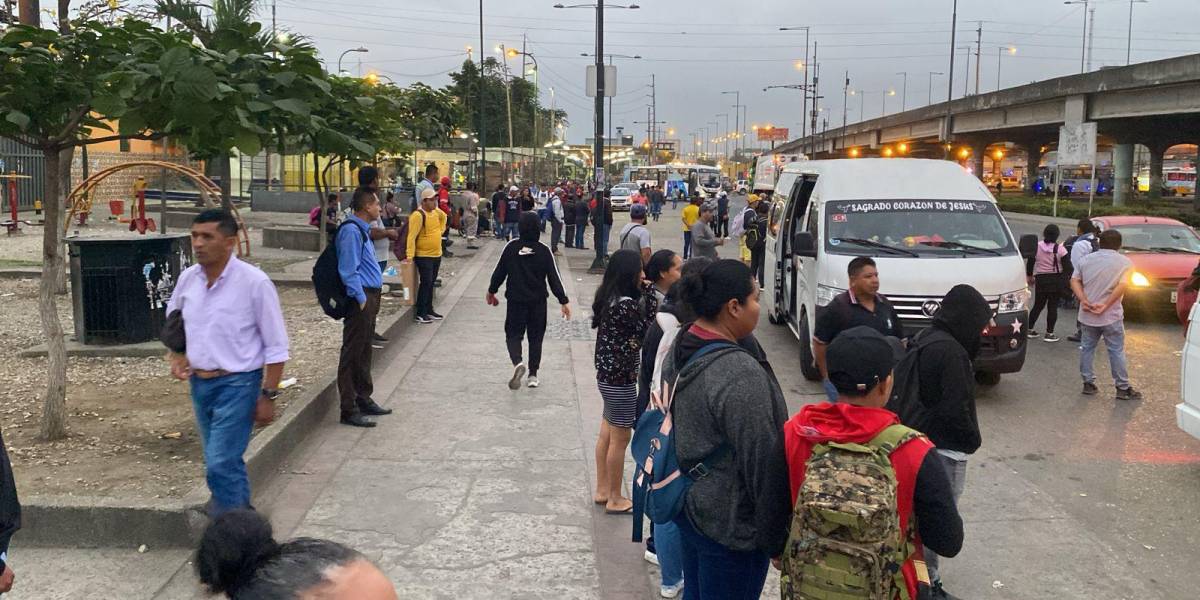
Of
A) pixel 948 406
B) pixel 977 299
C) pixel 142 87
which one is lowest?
pixel 948 406

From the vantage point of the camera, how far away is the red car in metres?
13.7

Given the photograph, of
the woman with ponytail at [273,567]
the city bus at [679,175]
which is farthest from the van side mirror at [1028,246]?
the city bus at [679,175]

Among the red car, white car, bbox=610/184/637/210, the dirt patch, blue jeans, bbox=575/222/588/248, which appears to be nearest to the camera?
the dirt patch

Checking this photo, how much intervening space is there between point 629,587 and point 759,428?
2218 millimetres

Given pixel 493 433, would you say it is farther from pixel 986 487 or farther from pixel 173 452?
pixel 986 487

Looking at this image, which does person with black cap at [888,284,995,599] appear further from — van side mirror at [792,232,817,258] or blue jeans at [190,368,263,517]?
van side mirror at [792,232,817,258]

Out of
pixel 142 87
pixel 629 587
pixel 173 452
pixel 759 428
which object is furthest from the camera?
pixel 173 452

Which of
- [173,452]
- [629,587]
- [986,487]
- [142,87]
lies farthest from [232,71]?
[986,487]

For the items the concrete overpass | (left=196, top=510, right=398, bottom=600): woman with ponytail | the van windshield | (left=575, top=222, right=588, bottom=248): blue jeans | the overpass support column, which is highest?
the concrete overpass

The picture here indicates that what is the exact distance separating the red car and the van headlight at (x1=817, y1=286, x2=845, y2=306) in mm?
5871

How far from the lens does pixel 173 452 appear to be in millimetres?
6719

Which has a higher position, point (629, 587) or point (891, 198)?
point (891, 198)

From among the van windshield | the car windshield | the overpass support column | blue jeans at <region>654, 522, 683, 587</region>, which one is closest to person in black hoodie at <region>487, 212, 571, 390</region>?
the van windshield

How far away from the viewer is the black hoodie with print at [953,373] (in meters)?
4.25
